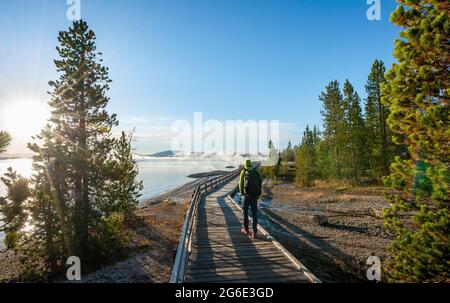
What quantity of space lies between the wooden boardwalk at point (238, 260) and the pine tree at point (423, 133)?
2.33 m

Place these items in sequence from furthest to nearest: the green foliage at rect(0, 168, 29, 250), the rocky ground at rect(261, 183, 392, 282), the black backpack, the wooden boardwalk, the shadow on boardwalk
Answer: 1. the rocky ground at rect(261, 183, 392, 282)
2. the black backpack
3. the shadow on boardwalk
4. the green foliage at rect(0, 168, 29, 250)
5. the wooden boardwalk

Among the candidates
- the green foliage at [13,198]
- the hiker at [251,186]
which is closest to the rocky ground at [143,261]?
the green foliage at [13,198]

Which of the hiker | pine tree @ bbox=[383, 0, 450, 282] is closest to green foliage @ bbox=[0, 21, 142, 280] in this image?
the hiker

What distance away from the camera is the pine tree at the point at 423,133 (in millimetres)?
5270

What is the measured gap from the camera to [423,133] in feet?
18.9

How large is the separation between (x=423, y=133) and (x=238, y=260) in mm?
5629

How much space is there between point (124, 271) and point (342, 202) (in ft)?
67.1

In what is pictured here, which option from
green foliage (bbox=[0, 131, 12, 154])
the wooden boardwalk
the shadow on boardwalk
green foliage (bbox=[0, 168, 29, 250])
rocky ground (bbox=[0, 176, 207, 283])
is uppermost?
green foliage (bbox=[0, 131, 12, 154])

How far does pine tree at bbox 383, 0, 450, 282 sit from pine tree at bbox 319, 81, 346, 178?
3102 cm

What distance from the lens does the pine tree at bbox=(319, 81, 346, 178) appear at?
A: 118ft

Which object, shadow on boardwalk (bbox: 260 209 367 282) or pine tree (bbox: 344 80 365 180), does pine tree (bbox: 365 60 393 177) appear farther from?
shadow on boardwalk (bbox: 260 209 367 282)
